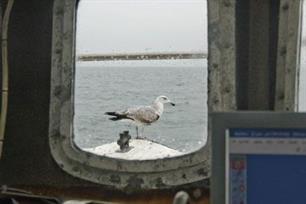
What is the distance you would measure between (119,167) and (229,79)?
452 mm

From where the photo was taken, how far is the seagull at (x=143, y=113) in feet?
6.20

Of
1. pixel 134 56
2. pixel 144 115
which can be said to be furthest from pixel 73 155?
pixel 134 56

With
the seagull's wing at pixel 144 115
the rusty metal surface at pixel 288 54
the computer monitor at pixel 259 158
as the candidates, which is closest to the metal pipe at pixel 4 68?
the seagull's wing at pixel 144 115

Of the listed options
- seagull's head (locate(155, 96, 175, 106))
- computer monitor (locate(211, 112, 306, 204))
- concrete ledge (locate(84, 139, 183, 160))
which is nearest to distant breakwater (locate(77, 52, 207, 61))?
seagull's head (locate(155, 96, 175, 106))

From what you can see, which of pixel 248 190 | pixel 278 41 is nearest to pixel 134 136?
pixel 278 41

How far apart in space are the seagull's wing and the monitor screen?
953mm

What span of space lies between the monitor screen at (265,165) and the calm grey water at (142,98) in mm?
832

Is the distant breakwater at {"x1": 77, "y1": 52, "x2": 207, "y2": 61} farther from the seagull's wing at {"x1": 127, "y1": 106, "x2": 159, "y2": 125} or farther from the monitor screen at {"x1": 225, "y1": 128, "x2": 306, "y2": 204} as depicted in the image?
the monitor screen at {"x1": 225, "y1": 128, "x2": 306, "y2": 204}

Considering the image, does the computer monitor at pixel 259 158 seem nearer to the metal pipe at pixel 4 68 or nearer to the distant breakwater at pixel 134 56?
the distant breakwater at pixel 134 56

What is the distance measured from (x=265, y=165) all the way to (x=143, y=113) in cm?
99

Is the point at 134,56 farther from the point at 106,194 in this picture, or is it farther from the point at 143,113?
the point at 106,194

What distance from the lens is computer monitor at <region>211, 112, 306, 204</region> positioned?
94cm

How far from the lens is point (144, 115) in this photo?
→ 1.91m

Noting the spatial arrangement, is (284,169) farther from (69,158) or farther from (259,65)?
(69,158)
